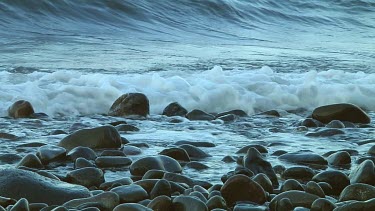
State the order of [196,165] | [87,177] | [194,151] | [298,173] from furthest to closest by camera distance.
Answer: [194,151], [196,165], [298,173], [87,177]

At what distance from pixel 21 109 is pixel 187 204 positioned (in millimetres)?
2562

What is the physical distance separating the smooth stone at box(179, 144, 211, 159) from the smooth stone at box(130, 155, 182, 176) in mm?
354

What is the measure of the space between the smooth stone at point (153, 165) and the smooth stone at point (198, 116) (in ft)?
5.35

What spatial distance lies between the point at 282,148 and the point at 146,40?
6.65 metres

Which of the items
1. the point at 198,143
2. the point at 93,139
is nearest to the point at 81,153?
the point at 93,139

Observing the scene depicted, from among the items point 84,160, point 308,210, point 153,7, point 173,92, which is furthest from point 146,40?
point 308,210

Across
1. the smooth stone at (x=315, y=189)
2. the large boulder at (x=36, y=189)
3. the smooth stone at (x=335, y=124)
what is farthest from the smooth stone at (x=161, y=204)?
the smooth stone at (x=335, y=124)

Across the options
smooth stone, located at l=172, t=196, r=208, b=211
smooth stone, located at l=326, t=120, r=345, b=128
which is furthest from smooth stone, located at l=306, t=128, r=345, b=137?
smooth stone, located at l=172, t=196, r=208, b=211

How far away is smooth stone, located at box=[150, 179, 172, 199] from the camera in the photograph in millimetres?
3010

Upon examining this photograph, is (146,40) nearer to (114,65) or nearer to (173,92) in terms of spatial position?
(114,65)

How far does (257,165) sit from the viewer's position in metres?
3.48

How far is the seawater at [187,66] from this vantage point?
4.71 metres

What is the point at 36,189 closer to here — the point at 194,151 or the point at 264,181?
the point at 264,181

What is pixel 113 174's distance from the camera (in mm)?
3506
